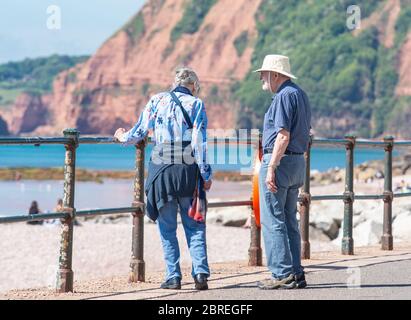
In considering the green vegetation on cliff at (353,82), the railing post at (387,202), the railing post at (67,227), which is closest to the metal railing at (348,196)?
the railing post at (387,202)

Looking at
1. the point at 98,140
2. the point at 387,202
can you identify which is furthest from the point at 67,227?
the point at 387,202

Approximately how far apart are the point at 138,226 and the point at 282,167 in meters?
1.51

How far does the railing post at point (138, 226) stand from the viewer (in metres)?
9.63

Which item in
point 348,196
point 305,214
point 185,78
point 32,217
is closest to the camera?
point 32,217

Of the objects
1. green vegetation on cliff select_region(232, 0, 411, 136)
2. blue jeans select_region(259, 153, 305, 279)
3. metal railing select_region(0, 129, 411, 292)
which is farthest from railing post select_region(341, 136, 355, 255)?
green vegetation on cliff select_region(232, 0, 411, 136)

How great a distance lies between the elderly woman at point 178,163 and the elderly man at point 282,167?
0.49 meters

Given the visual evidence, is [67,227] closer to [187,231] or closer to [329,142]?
[187,231]

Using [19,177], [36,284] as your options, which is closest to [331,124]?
[19,177]

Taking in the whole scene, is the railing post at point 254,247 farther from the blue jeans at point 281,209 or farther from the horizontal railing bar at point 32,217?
the horizontal railing bar at point 32,217

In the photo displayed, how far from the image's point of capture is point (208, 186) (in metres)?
8.84

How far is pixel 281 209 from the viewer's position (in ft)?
29.5

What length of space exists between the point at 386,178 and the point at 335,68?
185 m

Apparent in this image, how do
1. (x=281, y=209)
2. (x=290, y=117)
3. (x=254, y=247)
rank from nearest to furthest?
(x=290, y=117) → (x=281, y=209) → (x=254, y=247)
